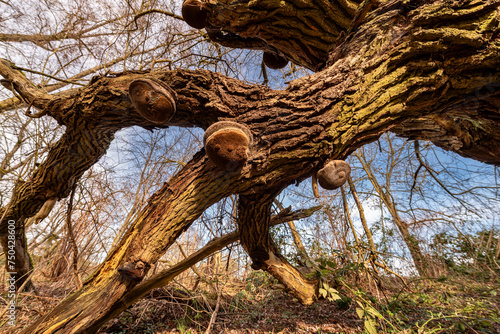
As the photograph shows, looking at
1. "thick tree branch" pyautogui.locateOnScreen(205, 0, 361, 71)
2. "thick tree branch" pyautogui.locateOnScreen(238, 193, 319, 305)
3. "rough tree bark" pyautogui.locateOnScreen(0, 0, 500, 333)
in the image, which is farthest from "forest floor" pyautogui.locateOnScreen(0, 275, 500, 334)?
"thick tree branch" pyautogui.locateOnScreen(205, 0, 361, 71)

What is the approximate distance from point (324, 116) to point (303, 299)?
230 centimetres

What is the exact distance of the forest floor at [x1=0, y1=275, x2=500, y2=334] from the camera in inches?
93.2

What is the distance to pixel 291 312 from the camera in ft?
10.1

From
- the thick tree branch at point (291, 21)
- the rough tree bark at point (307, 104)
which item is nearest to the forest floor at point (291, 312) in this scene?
the rough tree bark at point (307, 104)

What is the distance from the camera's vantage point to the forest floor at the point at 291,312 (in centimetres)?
237

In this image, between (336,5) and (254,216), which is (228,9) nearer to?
(336,5)

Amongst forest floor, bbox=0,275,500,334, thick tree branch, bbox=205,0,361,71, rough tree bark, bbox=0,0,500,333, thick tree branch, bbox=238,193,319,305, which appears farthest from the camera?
thick tree branch, bbox=205,0,361,71

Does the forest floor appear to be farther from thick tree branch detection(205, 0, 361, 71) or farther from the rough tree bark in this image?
thick tree branch detection(205, 0, 361, 71)

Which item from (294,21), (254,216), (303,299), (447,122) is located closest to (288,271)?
(303,299)

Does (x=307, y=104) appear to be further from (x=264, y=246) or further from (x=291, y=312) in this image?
(x=291, y=312)

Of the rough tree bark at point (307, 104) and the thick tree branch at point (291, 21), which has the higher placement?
the thick tree branch at point (291, 21)

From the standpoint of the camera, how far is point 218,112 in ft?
5.84

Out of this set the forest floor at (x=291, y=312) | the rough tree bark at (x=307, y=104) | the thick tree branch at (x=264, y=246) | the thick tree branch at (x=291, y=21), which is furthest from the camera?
the thick tree branch at (x=291, y=21)

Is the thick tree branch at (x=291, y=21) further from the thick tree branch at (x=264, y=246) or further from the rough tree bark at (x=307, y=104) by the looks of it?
the thick tree branch at (x=264, y=246)
